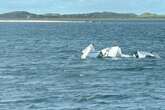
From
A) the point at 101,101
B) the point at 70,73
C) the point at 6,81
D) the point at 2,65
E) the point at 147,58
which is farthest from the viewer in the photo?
the point at 147,58

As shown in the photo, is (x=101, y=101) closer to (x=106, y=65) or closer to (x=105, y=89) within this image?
(x=105, y=89)

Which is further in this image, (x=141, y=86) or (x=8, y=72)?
(x=8, y=72)

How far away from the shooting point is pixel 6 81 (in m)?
52.1

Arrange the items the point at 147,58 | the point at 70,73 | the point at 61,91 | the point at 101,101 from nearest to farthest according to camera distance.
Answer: the point at 101,101
the point at 61,91
the point at 70,73
the point at 147,58

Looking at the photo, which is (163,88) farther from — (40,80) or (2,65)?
(2,65)

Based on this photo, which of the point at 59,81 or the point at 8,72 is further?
the point at 8,72

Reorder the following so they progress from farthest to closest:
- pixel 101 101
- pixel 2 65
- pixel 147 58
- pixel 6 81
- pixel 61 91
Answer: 1. pixel 147 58
2. pixel 2 65
3. pixel 6 81
4. pixel 61 91
5. pixel 101 101

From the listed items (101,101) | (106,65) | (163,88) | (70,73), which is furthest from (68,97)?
(106,65)

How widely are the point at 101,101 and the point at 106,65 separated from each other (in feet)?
84.1

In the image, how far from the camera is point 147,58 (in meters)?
77.0

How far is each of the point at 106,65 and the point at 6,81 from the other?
1720 centimetres

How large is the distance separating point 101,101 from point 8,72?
1858cm

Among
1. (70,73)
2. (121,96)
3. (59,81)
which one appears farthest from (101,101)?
(70,73)

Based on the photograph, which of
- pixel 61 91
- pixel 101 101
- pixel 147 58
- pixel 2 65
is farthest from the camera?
pixel 147 58
